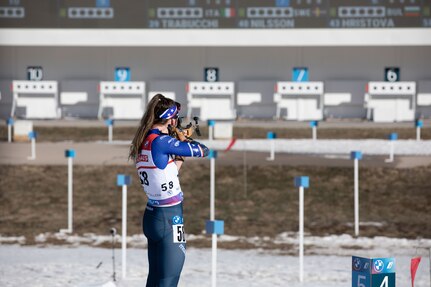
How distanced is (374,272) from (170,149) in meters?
1.70

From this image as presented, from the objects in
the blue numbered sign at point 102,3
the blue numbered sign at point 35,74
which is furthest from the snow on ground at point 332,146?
the blue numbered sign at point 35,74

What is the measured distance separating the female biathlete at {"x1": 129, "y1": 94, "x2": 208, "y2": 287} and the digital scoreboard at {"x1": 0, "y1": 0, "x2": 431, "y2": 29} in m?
32.5

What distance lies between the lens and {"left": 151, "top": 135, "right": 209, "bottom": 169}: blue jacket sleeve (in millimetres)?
7957

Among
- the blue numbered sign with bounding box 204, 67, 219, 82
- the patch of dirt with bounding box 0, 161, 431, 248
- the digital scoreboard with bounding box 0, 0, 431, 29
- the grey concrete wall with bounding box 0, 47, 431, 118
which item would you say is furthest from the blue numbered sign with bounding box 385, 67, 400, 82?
the patch of dirt with bounding box 0, 161, 431, 248

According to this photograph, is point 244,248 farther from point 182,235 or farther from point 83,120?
point 83,120

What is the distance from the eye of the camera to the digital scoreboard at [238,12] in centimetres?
4066

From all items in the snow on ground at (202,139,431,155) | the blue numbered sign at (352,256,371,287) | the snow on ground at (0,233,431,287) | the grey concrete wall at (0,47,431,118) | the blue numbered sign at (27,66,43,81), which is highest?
the grey concrete wall at (0,47,431,118)

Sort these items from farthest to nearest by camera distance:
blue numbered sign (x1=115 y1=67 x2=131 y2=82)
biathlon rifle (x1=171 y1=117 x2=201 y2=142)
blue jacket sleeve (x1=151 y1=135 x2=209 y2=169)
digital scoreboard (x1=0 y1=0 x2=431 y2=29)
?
blue numbered sign (x1=115 y1=67 x2=131 y2=82), digital scoreboard (x1=0 y1=0 x2=431 y2=29), biathlon rifle (x1=171 y1=117 x2=201 y2=142), blue jacket sleeve (x1=151 y1=135 x2=209 y2=169)

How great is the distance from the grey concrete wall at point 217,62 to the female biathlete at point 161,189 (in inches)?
1496

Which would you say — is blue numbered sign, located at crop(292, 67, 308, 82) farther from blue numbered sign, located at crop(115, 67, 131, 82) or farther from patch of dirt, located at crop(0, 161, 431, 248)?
patch of dirt, located at crop(0, 161, 431, 248)

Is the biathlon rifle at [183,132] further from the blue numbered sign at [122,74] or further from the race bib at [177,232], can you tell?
the blue numbered sign at [122,74]

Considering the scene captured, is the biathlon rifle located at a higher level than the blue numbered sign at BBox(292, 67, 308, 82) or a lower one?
lower

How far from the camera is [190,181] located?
2400 cm

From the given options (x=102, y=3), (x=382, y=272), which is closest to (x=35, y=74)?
(x=102, y=3)
